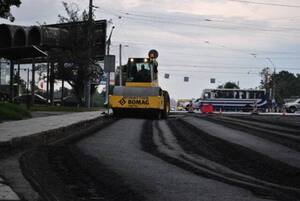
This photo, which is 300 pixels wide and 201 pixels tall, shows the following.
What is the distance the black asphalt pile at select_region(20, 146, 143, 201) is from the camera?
8.63 m

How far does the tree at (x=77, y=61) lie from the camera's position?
5747 centimetres

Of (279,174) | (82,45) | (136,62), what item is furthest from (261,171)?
(82,45)

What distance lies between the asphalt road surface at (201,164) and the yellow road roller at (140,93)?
1473 cm

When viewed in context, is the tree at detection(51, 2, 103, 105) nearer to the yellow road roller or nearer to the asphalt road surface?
the yellow road roller

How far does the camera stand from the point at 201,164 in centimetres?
1316

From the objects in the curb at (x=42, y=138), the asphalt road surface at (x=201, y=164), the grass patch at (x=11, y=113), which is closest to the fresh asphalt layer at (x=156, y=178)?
the asphalt road surface at (x=201, y=164)

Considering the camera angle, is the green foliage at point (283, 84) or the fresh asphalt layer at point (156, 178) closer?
the fresh asphalt layer at point (156, 178)

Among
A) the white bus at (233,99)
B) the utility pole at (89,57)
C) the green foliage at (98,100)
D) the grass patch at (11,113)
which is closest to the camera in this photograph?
the grass patch at (11,113)

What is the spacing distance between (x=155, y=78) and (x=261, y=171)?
26192 mm

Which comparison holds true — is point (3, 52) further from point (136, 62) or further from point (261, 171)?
point (261, 171)

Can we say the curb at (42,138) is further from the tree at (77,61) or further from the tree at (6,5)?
the tree at (77,61)

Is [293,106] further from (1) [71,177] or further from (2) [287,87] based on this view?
(2) [287,87]

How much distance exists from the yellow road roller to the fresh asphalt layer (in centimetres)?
1932

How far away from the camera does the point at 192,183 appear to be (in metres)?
10.2
